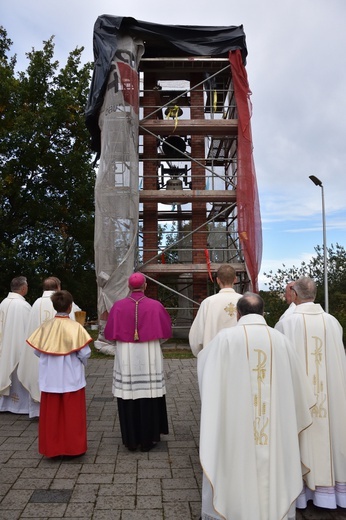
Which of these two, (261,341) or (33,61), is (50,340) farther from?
(33,61)

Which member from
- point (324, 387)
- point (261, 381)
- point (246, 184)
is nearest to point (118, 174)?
point (246, 184)

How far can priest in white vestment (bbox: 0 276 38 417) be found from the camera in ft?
23.6

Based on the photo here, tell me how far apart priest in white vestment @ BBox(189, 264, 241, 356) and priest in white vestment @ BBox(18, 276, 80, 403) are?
6.86 ft

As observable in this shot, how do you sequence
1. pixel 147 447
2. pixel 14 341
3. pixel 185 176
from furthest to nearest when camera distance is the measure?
1. pixel 185 176
2. pixel 14 341
3. pixel 147 447

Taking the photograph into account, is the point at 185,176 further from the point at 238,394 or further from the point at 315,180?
the point at 238,394

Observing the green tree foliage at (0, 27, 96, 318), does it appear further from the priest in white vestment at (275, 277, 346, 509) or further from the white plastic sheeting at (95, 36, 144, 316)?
the priest in white vestment at (275, 277, 346, 509)

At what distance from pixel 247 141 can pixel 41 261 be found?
9.31 metres

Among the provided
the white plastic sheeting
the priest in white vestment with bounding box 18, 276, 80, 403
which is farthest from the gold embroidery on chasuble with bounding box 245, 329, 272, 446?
the white plastic sheeting

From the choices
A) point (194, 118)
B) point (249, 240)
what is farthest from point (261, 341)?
point (194, 118)

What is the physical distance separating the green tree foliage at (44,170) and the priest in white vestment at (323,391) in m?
16.2

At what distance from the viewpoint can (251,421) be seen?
11.6 ft

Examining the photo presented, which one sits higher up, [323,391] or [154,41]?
[154,41]

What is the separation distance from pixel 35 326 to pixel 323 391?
13.7 ft

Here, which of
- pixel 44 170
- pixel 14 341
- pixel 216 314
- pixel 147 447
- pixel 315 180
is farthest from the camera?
pixel 44 170
